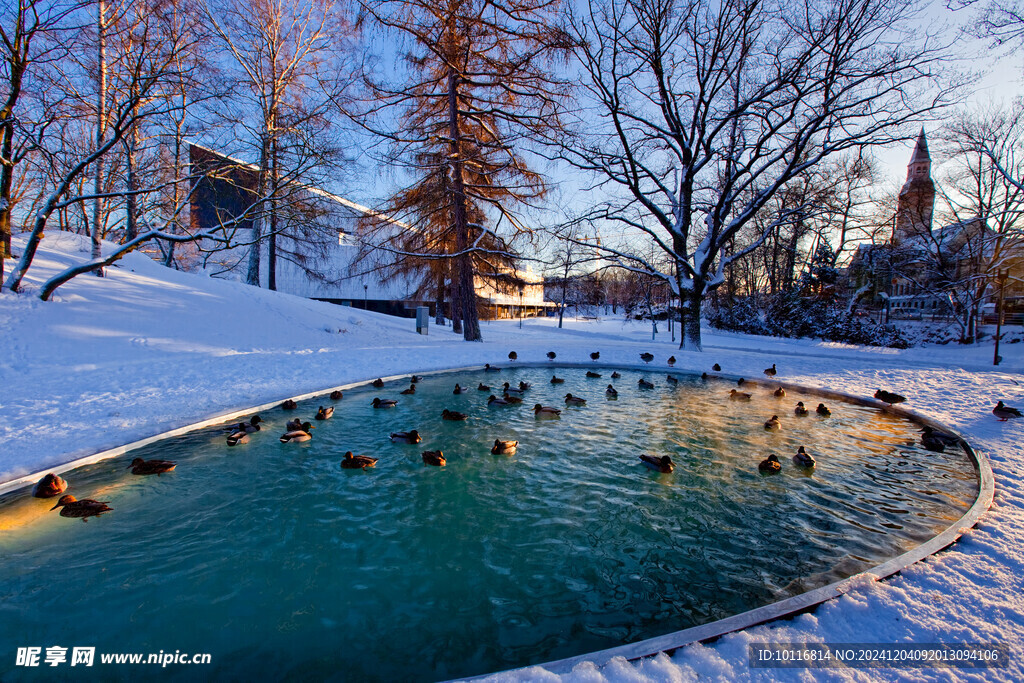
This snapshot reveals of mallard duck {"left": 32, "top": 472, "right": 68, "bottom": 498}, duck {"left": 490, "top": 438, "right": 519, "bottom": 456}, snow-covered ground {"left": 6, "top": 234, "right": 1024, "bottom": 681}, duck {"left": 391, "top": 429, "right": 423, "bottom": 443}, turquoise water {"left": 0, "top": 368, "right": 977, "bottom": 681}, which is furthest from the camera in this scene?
duck {"left": 391, "top": 429, "right": 423, "bottom": 443}

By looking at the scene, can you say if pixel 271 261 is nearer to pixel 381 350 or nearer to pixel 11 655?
pixel 381 350

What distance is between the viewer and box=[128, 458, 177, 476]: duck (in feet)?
17.3

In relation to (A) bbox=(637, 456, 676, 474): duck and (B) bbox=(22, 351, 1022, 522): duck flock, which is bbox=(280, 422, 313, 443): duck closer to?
(B) bbox=(22, 351, 1022, 522): duck flock

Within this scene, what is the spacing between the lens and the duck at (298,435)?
645cm

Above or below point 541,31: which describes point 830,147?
below

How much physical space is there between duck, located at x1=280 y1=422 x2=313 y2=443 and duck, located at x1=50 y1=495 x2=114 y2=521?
219 centimetres

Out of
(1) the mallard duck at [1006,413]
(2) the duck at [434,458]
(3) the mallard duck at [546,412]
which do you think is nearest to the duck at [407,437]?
(2) the duck at [434,458]

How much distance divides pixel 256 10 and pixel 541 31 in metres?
15.0

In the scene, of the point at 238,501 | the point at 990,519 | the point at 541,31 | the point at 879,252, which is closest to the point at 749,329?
the point at 879,252

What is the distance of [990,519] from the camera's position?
410 centimetres

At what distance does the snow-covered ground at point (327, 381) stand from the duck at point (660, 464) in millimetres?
2591

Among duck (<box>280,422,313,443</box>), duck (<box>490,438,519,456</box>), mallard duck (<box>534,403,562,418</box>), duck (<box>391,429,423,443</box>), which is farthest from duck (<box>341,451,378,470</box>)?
mallard duck (<box>534,403,562,418</box>)

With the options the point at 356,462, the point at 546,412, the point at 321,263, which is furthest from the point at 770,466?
the point at 321,263

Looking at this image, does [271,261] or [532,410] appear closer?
[532,410]
